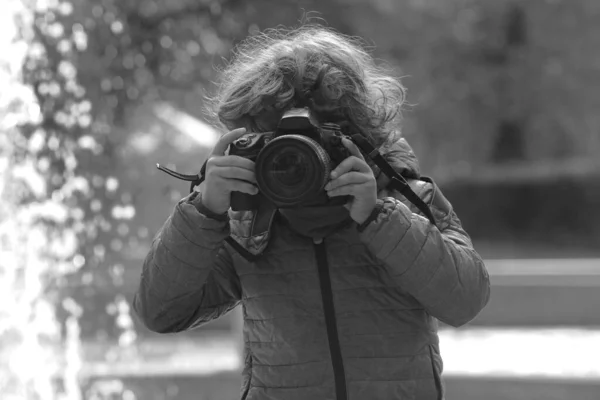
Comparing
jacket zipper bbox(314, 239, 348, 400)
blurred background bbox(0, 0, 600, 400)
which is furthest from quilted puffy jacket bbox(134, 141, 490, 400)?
blurred background bbox(0, 0, 600, 400)

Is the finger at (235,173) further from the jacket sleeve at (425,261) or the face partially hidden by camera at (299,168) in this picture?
the jacket sleeve at (425,261)

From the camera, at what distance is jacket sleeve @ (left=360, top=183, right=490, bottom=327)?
1.46 meters

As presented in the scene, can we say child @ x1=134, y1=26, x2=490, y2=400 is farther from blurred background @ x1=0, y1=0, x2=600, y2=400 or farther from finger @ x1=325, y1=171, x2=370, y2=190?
blurred background @ x1=0, y1=0, x2=600, y2=400

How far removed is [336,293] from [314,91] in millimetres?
363

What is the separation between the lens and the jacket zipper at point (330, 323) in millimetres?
1481

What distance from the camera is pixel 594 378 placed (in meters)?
5.03

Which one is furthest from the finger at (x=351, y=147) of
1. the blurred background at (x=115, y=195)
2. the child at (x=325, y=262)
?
the blurred background at (x=115, y=195)

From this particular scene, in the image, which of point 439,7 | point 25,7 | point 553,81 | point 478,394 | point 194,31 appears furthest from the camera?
point 553,81

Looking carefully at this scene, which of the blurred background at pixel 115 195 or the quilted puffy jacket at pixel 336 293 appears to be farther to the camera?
the blurred background at pixel 115 195

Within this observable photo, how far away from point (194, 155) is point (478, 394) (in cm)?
226

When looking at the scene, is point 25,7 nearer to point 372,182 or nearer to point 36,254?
→ point 36,254

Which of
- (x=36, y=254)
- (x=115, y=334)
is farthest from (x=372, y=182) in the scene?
(x=115, y=334)

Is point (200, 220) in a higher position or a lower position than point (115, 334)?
higher

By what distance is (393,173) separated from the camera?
158cm
